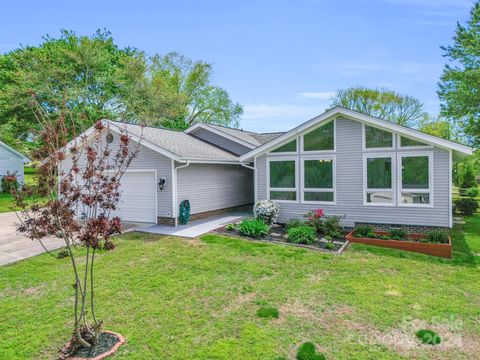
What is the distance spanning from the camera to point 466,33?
1684 cm

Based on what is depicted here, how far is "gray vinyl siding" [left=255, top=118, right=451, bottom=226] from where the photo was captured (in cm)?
→ 963

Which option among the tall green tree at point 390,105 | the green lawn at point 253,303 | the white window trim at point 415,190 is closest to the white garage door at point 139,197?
the green lawn at point 253,303

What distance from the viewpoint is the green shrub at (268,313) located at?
4833 mm

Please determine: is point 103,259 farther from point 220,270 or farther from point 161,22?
point 161,22

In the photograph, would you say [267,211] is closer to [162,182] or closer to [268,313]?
[162,182]

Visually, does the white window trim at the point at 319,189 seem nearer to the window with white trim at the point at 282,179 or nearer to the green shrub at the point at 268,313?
the window with white trim at the point at 282,179

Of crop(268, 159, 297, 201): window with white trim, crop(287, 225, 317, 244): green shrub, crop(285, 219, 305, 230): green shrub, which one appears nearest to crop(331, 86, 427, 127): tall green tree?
crop(268, 159, 297, 201): window with white trim

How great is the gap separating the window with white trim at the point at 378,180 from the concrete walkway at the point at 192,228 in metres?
5.42

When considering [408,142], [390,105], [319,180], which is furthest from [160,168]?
[390,105]

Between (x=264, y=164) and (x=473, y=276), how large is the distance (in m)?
7.58

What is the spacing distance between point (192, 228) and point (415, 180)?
785 cm

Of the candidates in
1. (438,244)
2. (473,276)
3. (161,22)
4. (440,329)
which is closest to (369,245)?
(438,244)

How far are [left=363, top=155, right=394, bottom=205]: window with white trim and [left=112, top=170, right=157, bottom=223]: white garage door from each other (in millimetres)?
8010

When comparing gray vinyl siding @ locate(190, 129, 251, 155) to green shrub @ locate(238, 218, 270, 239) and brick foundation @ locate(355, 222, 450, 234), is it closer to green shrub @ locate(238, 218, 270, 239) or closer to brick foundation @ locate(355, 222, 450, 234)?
green shrub @ locate(238, 218, 270, 239)
